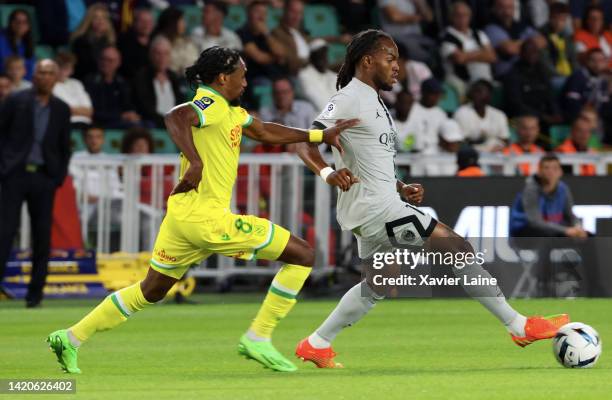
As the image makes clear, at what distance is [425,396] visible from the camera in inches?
344

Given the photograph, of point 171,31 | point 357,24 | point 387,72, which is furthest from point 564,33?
point 387,72

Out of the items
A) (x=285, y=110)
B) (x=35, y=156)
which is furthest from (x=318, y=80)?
(x=35, y=156)

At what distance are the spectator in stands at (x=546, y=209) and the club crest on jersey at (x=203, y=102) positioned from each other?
25.9 feet

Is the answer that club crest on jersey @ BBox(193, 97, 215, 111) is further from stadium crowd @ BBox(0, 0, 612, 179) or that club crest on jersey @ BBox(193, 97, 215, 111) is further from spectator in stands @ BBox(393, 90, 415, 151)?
spectator in stands @ BBox(393, 90, 415, 151)

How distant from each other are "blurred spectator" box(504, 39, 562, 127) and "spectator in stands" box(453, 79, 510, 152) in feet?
3.31

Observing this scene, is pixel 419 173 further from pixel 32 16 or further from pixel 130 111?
pixel 32 16

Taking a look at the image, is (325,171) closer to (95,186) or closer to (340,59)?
(95,186)

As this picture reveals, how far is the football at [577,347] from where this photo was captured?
10281 millimetres

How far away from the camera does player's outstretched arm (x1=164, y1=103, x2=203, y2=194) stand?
1021cm

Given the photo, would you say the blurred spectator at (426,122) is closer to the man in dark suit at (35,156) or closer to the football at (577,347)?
the man in dark suit at (35,156)

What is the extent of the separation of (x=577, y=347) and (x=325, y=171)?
188 cm

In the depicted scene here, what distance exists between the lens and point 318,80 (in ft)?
74.3

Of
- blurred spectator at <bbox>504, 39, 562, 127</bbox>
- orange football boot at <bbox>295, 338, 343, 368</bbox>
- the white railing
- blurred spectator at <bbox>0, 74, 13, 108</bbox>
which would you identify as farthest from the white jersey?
blurred spectator at <bbox>504, 39, 562, 127</bbox>

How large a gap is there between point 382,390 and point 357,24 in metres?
16.1
